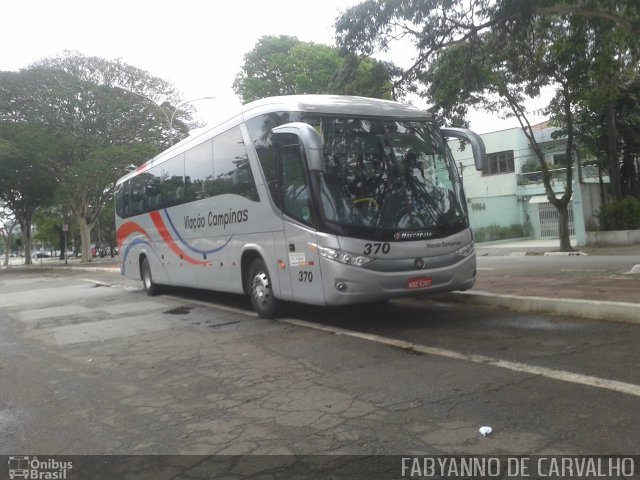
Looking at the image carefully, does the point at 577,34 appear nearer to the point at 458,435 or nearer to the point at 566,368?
the point at 566,368

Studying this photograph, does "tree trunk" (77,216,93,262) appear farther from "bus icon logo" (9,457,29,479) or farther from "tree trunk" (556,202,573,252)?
"bus icon logo" (9,457,29,479)

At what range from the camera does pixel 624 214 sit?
76.2 feet

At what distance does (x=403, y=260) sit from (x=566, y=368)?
8.62 ft

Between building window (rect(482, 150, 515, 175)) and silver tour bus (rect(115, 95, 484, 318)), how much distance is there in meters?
29.5

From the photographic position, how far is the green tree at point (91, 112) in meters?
32.5

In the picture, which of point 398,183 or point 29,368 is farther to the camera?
point 398,183

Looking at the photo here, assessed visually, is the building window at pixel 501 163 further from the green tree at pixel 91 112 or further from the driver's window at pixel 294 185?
the driver's window at pixel 294 185

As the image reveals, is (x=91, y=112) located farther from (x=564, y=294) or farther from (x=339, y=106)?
(x=564, y=294)

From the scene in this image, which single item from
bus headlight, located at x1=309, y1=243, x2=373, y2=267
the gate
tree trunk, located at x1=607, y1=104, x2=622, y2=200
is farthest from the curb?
the gate

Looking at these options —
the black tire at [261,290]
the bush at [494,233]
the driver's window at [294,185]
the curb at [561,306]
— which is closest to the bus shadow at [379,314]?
the black tire at [261,290]

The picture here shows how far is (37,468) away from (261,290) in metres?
5.34

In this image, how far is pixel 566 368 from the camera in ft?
16.8

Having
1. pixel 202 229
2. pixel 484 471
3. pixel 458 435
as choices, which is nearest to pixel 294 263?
pixel 202 229

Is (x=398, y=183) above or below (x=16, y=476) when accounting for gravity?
above
